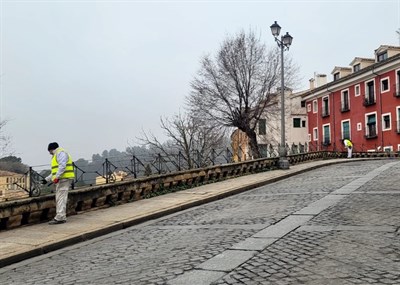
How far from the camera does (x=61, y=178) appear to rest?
28.4 ft

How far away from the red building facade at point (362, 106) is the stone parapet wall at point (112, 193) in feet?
76.6

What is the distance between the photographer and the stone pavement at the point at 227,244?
4.59 meters

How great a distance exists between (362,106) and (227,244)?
3929 cm

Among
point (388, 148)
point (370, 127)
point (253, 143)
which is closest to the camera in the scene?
point (253, 143)

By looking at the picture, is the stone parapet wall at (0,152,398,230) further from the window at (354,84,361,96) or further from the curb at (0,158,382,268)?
the window at (354,84,361,96)

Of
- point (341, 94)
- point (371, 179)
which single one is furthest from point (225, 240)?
point (341, 94)

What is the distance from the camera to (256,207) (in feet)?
31.7

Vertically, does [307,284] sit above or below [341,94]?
below

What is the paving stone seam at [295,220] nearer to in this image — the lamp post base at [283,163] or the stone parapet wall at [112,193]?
the stone parapet wall at [112,193]

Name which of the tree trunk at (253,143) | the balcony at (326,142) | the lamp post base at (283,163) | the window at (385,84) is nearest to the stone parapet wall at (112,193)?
the lamp post base at (283,163)

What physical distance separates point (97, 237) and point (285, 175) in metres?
11.3

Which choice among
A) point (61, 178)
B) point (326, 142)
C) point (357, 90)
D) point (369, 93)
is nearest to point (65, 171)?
point (61, 178)

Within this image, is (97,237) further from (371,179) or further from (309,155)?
(309,155)

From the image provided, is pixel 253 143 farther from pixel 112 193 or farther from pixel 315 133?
pixel 315 133
